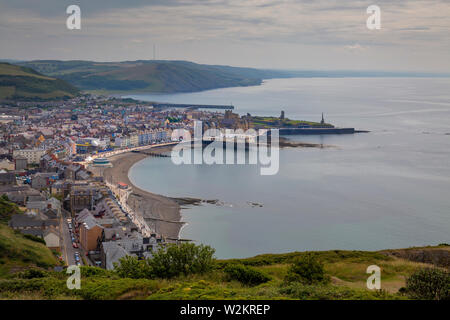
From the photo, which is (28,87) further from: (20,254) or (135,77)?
(20,254)

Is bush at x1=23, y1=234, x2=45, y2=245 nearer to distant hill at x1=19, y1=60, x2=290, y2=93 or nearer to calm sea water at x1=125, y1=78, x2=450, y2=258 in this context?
calm sea water at x1=125, y1=78, x2=450, y2=258

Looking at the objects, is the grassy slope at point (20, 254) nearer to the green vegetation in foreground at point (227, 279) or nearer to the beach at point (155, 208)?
the green vegetation in foreground at point (227, 279)

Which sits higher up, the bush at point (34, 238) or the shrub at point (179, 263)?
the shrub at point (179, 263)

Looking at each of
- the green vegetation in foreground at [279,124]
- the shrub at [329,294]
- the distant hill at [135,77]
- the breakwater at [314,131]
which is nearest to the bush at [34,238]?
the shrub at [329,294]

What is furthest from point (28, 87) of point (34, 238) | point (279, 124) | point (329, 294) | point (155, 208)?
point (329, 294)

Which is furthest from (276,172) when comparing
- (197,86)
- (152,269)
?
(197,86)

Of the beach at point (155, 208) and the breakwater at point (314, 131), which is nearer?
the beach at point (155, 208)

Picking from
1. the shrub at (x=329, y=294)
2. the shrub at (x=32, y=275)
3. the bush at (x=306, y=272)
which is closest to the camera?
the shrub at (x=329, y=294)
